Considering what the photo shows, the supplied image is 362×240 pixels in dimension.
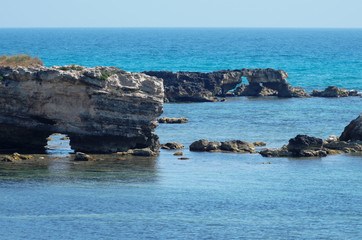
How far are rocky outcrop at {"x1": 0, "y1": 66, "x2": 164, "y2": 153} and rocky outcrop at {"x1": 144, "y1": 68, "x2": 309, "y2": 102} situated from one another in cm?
3965

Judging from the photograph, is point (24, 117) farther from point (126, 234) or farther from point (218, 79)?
point (218, 79)

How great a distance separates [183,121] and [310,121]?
13492 millimetres

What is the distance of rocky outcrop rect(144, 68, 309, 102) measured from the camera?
289ft

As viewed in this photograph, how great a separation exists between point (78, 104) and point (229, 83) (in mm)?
49208

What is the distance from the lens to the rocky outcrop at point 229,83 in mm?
88169

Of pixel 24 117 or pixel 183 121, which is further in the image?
pixel 183 121

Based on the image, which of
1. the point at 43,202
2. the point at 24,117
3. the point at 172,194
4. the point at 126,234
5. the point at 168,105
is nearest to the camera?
the point at 126,234

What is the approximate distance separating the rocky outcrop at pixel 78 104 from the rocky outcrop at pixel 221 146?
227 inches

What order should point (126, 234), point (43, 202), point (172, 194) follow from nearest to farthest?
point (126, 234) → point (43, 202) → point (172, 194)

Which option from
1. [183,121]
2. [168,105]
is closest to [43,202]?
[183,121]

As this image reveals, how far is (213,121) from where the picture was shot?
2598 inches

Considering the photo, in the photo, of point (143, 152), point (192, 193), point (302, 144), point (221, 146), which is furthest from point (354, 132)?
point (192, 193)

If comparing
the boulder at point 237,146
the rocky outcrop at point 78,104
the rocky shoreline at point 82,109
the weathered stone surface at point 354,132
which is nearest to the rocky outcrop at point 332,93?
the weathered stone surface at point 354,132

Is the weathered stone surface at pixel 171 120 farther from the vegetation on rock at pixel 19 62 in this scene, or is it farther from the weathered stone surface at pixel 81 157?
the weathered stone surface at pixel 81 157
